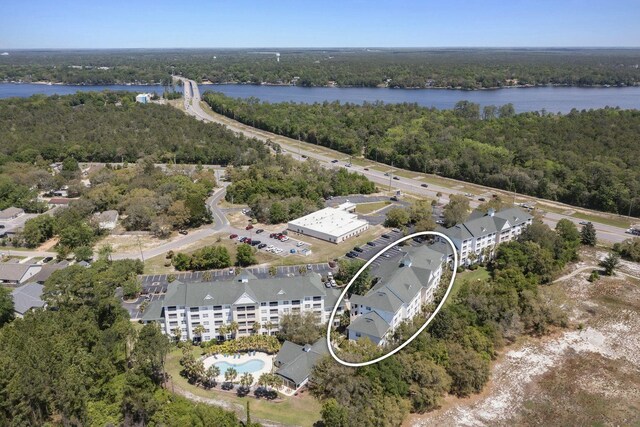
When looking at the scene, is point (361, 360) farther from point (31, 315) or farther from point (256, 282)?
point (31, 315)

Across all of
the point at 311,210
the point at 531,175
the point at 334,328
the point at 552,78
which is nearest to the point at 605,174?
the point at 531,175

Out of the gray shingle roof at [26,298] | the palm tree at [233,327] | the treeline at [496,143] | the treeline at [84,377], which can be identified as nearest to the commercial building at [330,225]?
the palm tree at [233,327]

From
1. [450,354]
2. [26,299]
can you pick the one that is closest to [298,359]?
[450,354]

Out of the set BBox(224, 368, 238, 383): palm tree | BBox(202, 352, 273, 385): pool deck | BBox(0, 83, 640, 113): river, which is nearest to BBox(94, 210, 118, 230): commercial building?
BBox(202, 352, 273, 385): pool deck

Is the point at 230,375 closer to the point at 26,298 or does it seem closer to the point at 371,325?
the point at 371,325

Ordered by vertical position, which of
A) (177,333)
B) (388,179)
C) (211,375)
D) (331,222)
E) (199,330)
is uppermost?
(199,330)

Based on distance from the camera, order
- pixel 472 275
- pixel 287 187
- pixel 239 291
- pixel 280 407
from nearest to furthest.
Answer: pixel 280 407, pixel 239 291, pixel 472 275, pixel 287 187

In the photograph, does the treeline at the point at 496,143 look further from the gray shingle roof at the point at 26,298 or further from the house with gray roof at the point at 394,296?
the gray shingle roof at the point at 26,298
